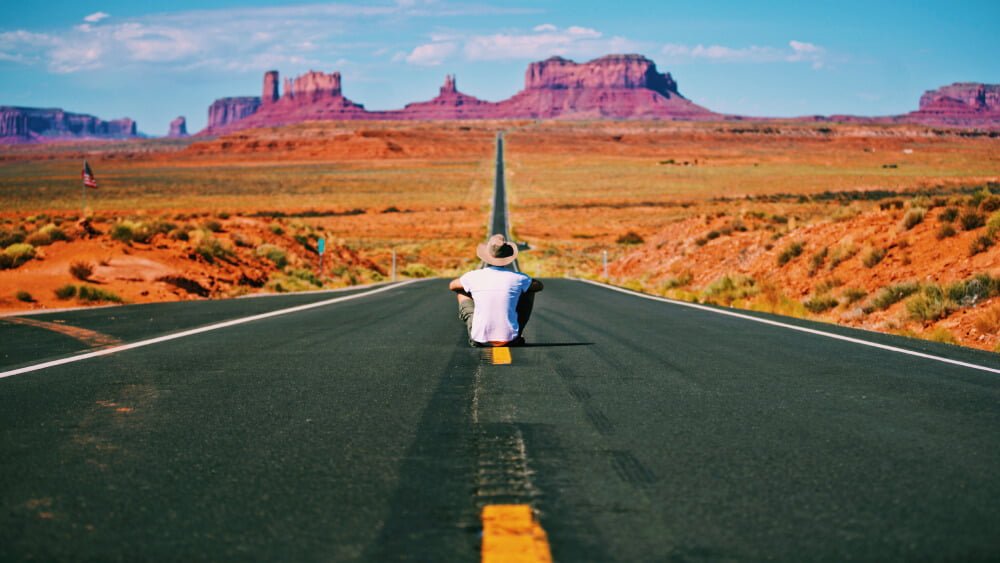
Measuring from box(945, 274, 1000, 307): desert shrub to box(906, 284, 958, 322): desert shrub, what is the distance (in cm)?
15

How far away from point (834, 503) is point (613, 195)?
292ft

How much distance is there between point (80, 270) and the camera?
23172 millimetres

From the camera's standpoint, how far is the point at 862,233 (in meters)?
21.4

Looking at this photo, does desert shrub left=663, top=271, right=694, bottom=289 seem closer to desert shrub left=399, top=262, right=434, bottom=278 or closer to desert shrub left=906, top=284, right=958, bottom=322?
desert shrub left=906, top=284, right=958, bottom=322

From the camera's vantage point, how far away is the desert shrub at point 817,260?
69.5 feet

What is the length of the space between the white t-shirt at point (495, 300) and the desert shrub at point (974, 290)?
837 cm

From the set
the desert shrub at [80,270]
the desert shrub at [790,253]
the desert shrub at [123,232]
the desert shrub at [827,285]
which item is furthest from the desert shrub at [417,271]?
the desert shrub at [827,285]

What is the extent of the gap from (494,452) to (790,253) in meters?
19.8

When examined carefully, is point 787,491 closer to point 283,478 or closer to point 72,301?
point 283,478

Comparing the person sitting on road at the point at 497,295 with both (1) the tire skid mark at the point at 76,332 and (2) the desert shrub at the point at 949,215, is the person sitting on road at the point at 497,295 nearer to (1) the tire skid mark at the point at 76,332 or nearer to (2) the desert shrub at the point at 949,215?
(1) the tire skid mark at the point at 76,332

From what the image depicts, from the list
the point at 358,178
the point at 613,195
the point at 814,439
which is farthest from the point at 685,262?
the point at 358,178

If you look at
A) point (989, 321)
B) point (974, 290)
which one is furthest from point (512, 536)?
point (974, 290)

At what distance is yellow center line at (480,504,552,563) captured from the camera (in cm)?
346

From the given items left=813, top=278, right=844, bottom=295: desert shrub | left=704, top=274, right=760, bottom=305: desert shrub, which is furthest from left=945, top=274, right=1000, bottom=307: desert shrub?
left=704, top=274, right=760, bottom=305: desert shrub
